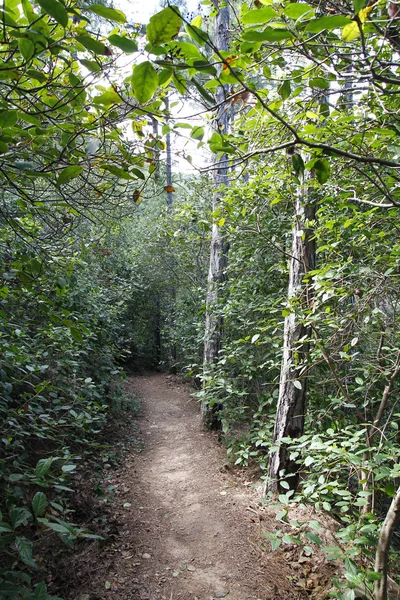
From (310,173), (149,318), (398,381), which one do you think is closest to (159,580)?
(398,381)

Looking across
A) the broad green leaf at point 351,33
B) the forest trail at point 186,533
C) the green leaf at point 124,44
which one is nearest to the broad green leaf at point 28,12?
the green leaf at point 124,44

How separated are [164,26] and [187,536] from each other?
13.7 feet

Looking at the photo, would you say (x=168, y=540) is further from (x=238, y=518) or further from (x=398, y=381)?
(x=398, y=381)

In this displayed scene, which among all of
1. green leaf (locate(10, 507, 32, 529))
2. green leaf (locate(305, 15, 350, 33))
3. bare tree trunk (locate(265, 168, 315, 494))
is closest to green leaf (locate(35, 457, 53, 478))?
green leaf (locate(10, 507, 32, 529))

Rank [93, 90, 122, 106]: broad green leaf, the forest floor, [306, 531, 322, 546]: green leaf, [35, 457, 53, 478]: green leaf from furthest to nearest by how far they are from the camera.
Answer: the forest floor, [306, 531, 322, 546]: green leaf, [35, 457, 53, 478]: green leaf, [93, 90, 122, 106]: broad green leaf

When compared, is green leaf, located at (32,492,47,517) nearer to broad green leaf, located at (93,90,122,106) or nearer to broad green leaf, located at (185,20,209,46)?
broad green leaf, located at (93,90,122,106)

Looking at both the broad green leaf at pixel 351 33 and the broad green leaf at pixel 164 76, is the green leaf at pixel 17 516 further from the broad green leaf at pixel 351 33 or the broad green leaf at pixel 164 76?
the broad green leaf at pixel 351 33

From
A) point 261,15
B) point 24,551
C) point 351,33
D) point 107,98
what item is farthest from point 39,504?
point 351,33

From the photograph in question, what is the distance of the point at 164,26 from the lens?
0.79 metres

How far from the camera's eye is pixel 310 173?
368 cm

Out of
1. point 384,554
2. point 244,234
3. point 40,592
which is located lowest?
point 384,554

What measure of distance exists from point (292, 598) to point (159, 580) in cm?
113

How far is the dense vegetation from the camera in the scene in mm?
1150

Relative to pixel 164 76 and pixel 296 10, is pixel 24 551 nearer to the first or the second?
pixel 164 76
